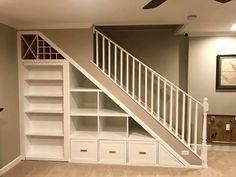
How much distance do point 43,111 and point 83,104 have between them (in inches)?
35.2

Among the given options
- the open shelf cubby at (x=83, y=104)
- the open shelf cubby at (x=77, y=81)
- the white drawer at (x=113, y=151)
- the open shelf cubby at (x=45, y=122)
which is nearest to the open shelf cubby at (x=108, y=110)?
the open shelf cubby at (x=83, y=104)

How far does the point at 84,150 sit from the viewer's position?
396cm

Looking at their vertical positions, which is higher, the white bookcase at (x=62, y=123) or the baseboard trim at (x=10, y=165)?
the white bookcase at (x=62, y=123)

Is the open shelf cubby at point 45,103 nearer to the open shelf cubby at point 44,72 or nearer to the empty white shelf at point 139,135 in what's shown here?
the open shelf cubby at point 44,72

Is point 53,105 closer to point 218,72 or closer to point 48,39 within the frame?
point 48,39

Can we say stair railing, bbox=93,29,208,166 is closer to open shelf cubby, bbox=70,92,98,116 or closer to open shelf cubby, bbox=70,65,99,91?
open shelf cubby, bbox=70,65,99,91

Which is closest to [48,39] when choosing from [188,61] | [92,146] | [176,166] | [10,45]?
[10,45]

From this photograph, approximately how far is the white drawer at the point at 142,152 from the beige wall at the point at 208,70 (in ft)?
4.78

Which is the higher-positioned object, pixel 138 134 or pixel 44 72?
pixel 44 72

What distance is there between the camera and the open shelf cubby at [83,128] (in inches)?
158

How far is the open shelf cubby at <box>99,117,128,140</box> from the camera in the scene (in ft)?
13.0

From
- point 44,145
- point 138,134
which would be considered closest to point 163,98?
point 138,134

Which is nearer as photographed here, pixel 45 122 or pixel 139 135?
pixel 139 135

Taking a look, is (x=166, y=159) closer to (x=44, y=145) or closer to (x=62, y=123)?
(x=62, y=123)
